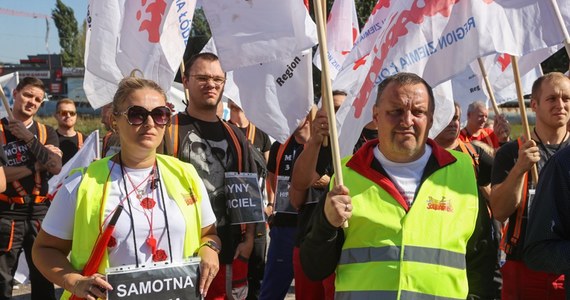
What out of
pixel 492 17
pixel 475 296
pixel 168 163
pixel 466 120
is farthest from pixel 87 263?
pixel 466 120

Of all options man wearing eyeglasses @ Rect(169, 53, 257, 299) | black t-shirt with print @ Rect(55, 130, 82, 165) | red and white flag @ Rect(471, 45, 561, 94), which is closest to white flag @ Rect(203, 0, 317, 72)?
man wearing eyeglasses @ Rect(169, 53, 257, 299)

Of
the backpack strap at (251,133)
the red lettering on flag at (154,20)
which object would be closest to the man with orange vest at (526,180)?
the red lettering on flag at (154,20)

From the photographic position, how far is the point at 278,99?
5145 mm

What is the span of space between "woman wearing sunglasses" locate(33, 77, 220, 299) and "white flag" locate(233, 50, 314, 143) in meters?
1.56

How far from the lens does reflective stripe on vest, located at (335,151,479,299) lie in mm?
3191

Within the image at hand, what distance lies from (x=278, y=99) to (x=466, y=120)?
3.80 metres

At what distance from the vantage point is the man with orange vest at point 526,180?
418cm

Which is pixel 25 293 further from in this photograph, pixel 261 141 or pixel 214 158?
pixel 214 158

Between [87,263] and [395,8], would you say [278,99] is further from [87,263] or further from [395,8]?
[87,263]

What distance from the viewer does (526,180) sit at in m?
4.48

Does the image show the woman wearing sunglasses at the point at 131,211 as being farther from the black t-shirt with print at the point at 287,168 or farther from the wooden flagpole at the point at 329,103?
the black t-shirt with print at the point at 287,168

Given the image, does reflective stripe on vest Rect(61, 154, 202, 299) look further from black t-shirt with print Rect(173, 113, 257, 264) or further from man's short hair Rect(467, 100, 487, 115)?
man's short hair Rect(467, 100, 487, 115)

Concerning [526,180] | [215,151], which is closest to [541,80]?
[526,180]

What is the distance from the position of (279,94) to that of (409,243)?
85.6 inches
